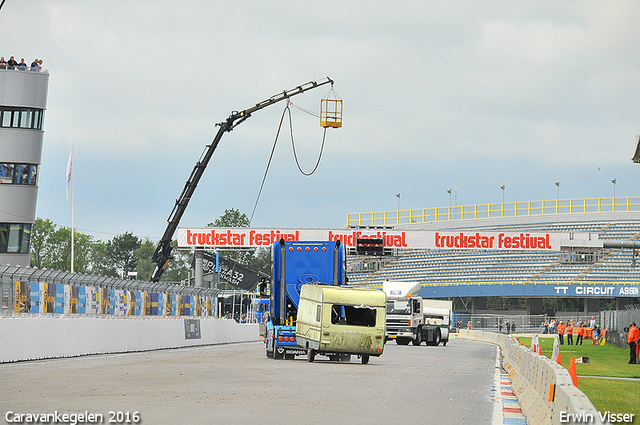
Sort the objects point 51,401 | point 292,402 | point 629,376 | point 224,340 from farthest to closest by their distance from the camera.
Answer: point 224,340 < point 629,376 < point 292,402 < point 51,401

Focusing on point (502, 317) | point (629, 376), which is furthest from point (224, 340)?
point (502, 317)

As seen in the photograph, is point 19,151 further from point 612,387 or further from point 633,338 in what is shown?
point 612,387

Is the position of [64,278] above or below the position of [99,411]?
above

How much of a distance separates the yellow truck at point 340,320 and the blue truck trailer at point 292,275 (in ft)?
2.33

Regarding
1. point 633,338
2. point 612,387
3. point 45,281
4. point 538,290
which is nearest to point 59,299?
point 45,281

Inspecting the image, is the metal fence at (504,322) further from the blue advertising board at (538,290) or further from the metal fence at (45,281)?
the metal fence at (45,281)

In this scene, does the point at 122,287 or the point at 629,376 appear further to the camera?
the point at 122,287

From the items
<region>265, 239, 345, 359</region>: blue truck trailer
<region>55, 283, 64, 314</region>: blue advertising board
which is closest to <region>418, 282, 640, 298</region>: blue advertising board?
<region>265, 239, 345, 359</region>: blue truck trailer

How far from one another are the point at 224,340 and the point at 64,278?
1814 cm

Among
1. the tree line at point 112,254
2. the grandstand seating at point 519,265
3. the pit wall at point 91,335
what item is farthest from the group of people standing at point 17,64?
the tree line at point 112,254

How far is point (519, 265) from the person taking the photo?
8138 cm

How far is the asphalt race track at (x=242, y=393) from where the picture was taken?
11906 millimetres

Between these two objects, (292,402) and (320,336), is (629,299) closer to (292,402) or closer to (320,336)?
(320,336)

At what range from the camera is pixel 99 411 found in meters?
11.6
